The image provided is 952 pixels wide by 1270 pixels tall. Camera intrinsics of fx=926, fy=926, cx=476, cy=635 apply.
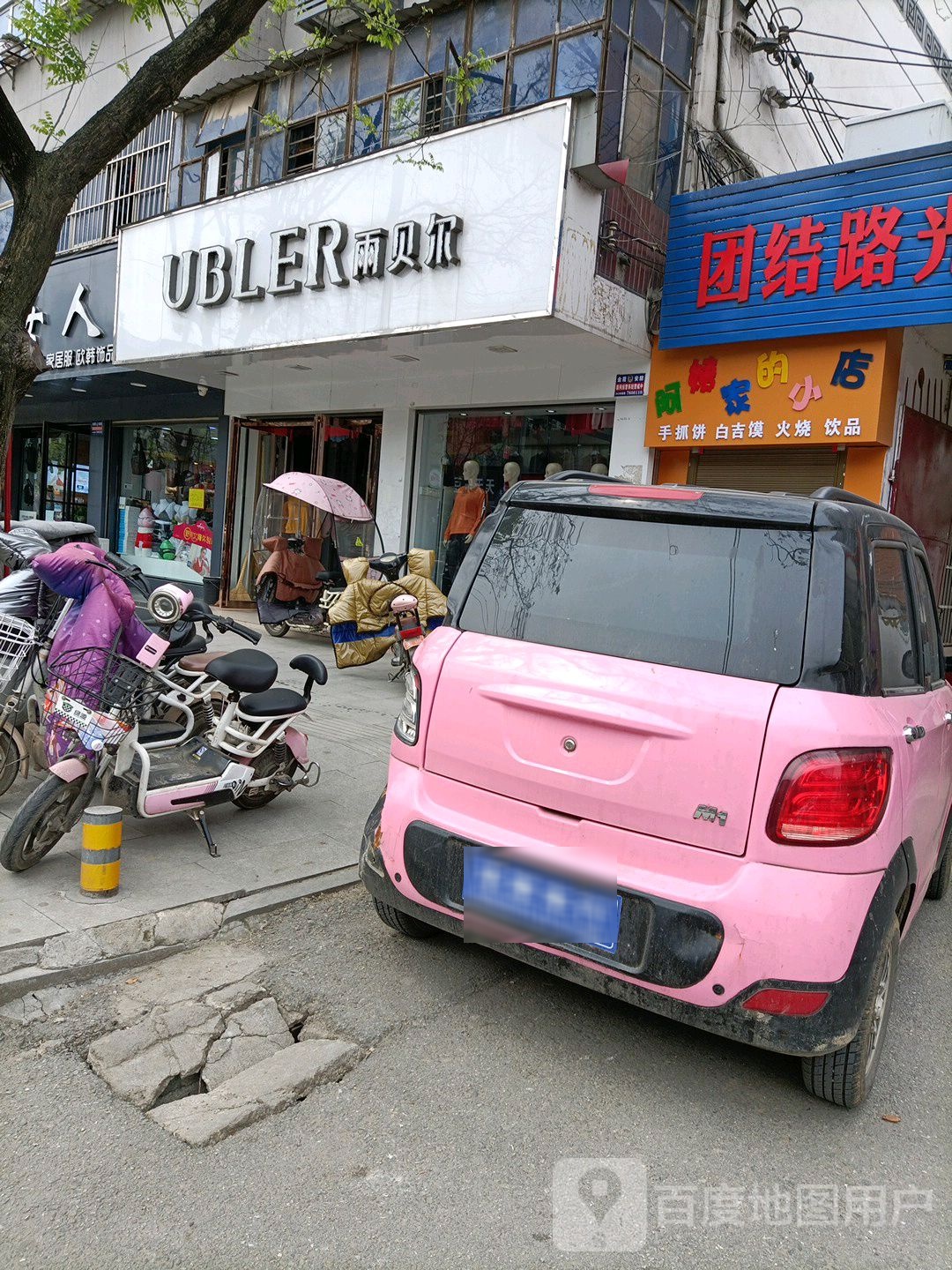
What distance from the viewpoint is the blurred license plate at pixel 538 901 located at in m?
2.75

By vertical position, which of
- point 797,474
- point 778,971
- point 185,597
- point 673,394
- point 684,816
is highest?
point 673,394

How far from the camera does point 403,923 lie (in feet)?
12.2

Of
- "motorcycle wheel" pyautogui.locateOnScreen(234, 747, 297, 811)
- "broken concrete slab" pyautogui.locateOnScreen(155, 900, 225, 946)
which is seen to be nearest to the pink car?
"broken concrete slab" pyautogui.locateOnScreen(155, 900, 225, 946)

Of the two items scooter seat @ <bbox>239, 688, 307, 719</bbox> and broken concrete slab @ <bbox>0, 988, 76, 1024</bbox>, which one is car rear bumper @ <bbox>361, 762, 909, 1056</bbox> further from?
scooter seat @ <bbox>239, 688, 307, 719</bbox>

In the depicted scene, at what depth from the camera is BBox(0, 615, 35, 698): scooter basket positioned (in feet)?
15.5

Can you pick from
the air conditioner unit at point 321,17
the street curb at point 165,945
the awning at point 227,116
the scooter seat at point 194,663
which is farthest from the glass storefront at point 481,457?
the street curb at point 165,945

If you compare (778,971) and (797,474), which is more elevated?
(797,474)

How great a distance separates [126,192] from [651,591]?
15217mm

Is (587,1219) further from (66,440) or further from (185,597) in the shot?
(66,440)

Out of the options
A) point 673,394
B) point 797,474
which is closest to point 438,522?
point 673,394

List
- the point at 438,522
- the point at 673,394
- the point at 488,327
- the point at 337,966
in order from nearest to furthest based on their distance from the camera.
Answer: the point at 337,966
the point at 488,327
the point at 673,394
the point at 438,522

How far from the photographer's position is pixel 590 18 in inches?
363

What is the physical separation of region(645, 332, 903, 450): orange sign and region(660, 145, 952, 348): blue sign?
24 centimetres

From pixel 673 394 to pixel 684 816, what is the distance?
26.7 ft
